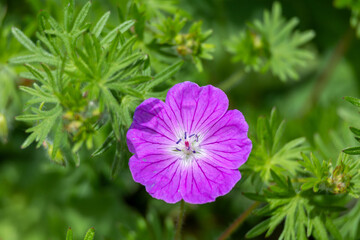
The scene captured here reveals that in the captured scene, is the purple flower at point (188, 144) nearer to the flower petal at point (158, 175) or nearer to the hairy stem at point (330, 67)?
the flower petal at point (158, 175)

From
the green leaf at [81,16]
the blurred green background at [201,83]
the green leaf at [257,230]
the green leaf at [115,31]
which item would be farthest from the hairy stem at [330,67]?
the green leaf at [81,16]

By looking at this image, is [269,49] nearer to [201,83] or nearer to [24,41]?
[201,83]

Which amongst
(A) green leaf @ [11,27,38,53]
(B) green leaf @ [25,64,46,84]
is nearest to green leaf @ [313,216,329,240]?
(B) green leaf @ [25,64,46,84]

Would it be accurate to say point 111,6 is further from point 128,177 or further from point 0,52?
point 128,177

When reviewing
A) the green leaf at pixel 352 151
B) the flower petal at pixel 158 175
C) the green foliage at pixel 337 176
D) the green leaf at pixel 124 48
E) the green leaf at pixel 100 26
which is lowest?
the flower petal at pixel 158 175

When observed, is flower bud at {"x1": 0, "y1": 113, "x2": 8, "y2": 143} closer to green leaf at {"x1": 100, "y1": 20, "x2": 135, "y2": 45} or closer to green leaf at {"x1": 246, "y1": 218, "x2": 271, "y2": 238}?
green leaf at {"x1": 100, "y1": 20, "x2": 135, "y2": 45}

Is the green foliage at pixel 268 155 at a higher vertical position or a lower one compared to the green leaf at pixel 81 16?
lower

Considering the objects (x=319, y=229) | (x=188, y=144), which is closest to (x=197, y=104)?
(x=188, y=144)
